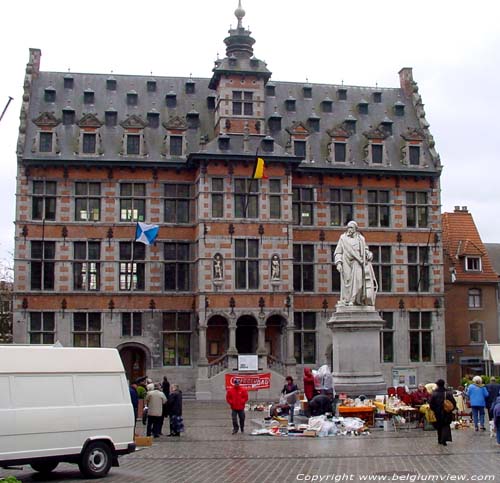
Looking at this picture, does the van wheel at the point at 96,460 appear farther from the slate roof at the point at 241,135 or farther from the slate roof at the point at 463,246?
the slate roof at the point at 463,246

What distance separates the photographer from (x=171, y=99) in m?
48.8

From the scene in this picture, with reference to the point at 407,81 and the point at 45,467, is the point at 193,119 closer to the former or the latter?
the point at 407,81

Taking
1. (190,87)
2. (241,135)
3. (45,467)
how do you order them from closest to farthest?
(45,467), (241,135), (190,87)

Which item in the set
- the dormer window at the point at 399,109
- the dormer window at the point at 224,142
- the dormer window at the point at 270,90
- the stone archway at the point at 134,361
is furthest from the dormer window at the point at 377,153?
the stone archway at the point at 134,361

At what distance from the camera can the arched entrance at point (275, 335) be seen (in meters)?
44.5

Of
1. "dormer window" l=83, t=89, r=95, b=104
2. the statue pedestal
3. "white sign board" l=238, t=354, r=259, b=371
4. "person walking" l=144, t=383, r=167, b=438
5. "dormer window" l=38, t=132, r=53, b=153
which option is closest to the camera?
"person walking" l=144, t=383, r=167, b=438

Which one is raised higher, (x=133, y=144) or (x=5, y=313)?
(x=133, y=144)

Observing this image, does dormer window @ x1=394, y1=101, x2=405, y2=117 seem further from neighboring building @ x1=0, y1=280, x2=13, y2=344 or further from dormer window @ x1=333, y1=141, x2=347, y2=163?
neighboring building @ x1=0, y1=280, x2=13, y2=344

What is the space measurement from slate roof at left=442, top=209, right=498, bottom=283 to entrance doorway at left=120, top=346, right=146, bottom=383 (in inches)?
750

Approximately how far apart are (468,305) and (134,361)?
19.9m

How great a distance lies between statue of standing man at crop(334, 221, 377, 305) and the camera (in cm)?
2602

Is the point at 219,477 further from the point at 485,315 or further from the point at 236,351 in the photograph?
the point at 485,315

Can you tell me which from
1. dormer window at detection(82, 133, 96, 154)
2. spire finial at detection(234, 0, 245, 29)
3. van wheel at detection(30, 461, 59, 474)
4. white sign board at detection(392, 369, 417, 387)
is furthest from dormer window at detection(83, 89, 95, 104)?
van wheel at detection(30, 461, 59, 474)

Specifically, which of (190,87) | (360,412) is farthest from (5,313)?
(360,412)
